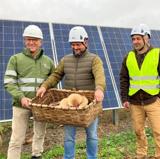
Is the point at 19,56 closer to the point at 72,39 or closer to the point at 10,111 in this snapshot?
the point at 72,39

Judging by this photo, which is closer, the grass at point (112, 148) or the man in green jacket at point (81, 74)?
the man in green jacket at point (81, 74)

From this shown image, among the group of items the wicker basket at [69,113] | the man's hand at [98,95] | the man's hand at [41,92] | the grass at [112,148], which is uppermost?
the man's hand at [41,92]

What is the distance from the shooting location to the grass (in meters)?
6.68

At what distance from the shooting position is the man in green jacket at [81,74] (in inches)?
208

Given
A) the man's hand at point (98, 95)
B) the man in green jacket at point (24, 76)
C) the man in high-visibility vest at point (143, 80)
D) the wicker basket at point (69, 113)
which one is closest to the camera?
the wicker basket at point (69, 113)

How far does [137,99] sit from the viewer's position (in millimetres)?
5980

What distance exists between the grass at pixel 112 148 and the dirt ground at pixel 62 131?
0.38 m

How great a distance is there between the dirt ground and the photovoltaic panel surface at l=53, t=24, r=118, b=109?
1.84ft

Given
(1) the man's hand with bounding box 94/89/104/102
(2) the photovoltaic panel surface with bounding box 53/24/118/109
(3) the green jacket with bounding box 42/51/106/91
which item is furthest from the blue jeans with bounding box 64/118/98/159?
(2) the photovoltaic panel surface with bounding box 53/24/118/109

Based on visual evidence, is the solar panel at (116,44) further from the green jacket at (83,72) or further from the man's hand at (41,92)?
the man's hand at (41,92)

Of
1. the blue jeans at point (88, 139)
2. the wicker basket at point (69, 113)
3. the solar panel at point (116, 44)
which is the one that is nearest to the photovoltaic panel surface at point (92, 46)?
the solar panel at point (116, 44)

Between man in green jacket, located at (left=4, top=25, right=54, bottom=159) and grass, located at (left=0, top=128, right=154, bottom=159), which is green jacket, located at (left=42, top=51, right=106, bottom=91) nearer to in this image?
man in green jacket, located at (left=4, top=25, right=54, bottom=159)

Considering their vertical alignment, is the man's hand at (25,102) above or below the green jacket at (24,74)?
below

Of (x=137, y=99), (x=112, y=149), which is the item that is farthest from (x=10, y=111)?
(x=137, y=99)
